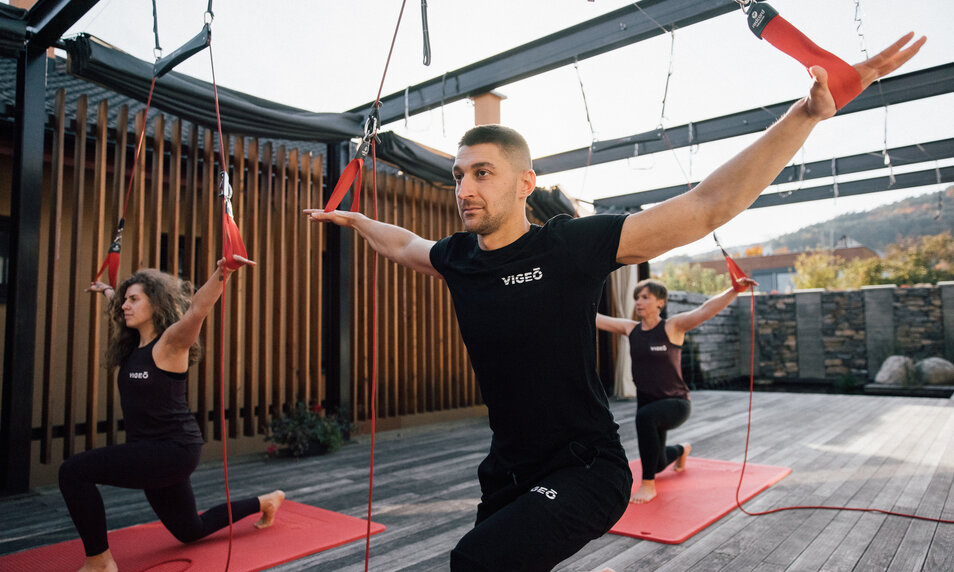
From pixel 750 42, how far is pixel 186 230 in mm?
4617

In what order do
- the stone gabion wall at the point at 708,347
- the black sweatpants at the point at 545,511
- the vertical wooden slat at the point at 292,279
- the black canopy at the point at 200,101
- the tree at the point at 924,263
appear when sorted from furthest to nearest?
1. the tree at the point at 924,263
2. the stone gabion wall at the point at 708,347
3. the vertical wooden slat at the point at 292,279
4. the black canopy at the point at 200,101
5. the black sweatpants at the point at 545,511

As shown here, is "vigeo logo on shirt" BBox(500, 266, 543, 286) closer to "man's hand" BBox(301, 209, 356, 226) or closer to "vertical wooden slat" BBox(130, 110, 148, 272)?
"man's hand" BBox(301, 209, 356, 226)

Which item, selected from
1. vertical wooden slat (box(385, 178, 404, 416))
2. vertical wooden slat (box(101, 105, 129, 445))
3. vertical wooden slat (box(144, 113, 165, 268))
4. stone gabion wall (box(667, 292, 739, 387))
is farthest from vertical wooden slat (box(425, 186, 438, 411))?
stone gabion wall (box(667, 292, 739, 387))

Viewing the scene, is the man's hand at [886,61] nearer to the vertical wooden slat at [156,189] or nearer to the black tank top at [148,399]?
the black tank top at [148,399]

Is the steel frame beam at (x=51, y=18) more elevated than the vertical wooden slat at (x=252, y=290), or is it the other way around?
the steel frame beam at (x=51, y=18)

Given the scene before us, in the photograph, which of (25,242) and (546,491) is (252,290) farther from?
(546,491)

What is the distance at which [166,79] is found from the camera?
13.1 ft

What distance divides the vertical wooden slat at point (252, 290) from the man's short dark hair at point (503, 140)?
12.5ft

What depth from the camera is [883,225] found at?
190ft

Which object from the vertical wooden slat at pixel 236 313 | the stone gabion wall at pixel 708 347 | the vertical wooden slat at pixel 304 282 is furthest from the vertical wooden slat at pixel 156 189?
the stone gabion wall at pixel 708 347

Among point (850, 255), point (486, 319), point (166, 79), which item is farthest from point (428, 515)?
point (850, 255)

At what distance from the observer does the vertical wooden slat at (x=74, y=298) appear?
3.85m

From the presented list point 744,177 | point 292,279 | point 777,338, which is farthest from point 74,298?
point 777,338

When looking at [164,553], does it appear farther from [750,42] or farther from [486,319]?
Answer: [750,42]
